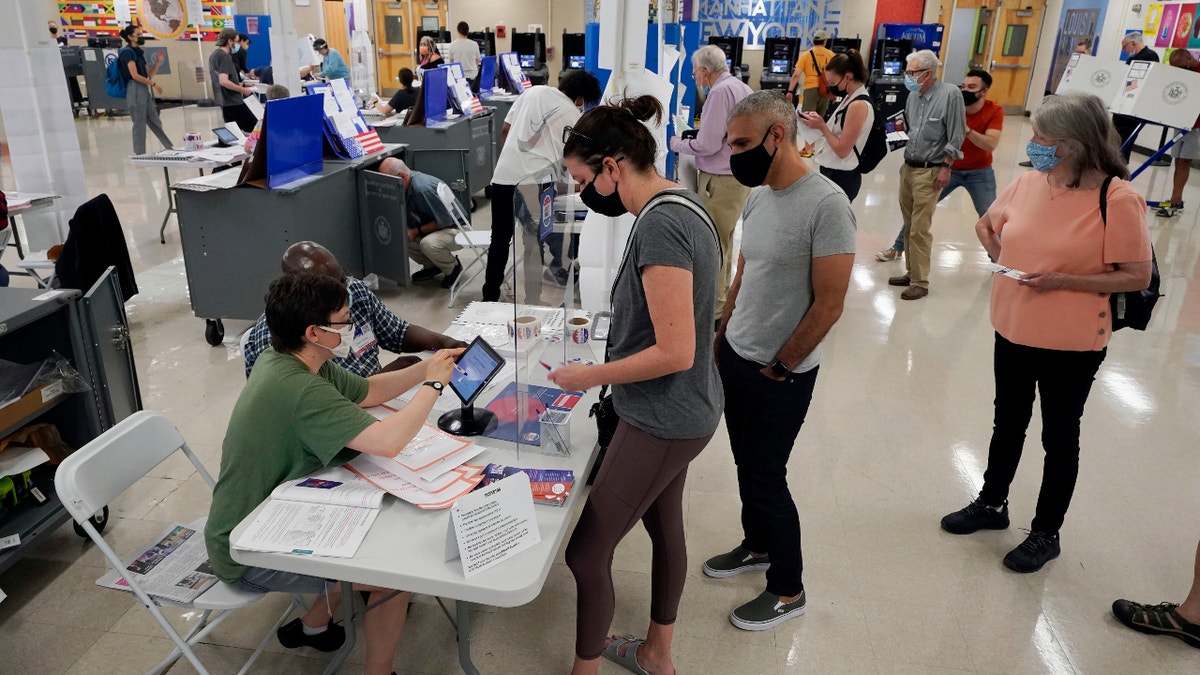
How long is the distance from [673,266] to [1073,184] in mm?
1485

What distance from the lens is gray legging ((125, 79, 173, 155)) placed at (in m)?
10.1

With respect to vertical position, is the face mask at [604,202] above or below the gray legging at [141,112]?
above

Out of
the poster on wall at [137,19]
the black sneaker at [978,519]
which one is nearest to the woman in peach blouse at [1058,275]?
the black sneaker at [978,519]

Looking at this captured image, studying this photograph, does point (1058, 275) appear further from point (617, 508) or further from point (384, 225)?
point (384, 225)

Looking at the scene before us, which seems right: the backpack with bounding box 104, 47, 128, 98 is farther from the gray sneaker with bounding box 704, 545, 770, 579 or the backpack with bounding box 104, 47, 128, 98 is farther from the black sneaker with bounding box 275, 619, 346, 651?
the gray sneaker with bounding box 704, 545, 770, 579

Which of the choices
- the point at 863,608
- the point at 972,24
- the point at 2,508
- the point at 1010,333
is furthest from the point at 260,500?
the point at 972,24

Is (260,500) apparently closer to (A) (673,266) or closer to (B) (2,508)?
(A) (673,266)

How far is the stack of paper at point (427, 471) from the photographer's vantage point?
6.31 ft

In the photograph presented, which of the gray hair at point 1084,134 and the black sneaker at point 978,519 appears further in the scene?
the black sneaker at point 978,519

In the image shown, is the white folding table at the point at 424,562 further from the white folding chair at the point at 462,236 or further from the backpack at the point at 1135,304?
the white folding chair at the point at 462,236

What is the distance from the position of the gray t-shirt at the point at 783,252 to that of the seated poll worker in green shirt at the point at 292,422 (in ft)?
3.12

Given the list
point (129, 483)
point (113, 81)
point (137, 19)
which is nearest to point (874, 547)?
point (129, 483)

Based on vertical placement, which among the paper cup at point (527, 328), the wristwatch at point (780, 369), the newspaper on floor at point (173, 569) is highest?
the paper cup at point (527, 328)

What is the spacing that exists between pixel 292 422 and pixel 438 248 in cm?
400
